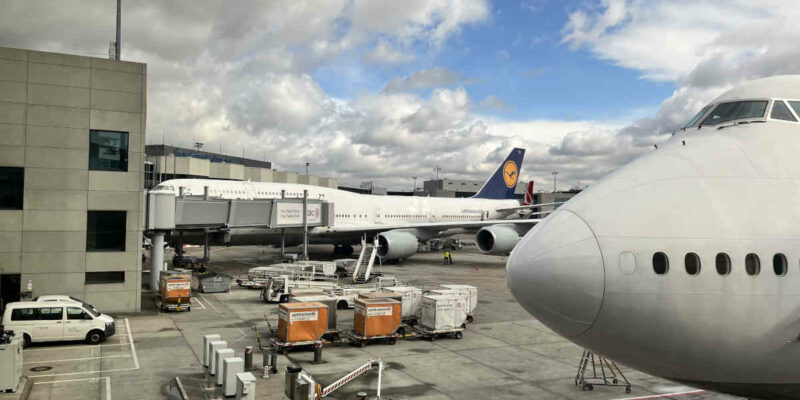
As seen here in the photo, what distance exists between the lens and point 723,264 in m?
6.05

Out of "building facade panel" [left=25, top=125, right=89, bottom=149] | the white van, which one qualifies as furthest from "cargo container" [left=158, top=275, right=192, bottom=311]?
"building facade panel" [left=25, top=125, right=89, bottom=149]

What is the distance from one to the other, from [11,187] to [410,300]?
1579 centimetres

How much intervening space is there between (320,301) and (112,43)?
1676 cm

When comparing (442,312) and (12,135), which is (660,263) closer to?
(442,312)

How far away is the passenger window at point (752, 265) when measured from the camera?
20.0 ft

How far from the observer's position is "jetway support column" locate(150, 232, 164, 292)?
1022 inches

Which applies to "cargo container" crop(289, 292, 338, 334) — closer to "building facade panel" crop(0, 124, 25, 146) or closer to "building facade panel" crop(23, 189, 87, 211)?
"building facade panel" crop(23, 189, 87, 211)

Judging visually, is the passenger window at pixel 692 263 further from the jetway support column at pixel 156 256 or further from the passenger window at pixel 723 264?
the jetway support column at pixel 156 256

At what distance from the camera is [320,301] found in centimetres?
1912

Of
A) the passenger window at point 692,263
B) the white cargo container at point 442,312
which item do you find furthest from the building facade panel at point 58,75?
the passenger window at point 692,263

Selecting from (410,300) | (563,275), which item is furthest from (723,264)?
(410,300)

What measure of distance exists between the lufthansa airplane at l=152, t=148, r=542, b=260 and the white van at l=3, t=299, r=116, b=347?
14.9m

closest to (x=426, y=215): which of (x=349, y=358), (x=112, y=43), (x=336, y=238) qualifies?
(x=336, y=238)

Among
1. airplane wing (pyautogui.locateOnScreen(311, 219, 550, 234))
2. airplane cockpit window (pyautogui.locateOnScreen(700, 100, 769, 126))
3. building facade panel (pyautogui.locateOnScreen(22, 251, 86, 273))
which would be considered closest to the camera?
airplane cockpit window (pyautogui.locateOnScreen(700, 100, 769, 126))
